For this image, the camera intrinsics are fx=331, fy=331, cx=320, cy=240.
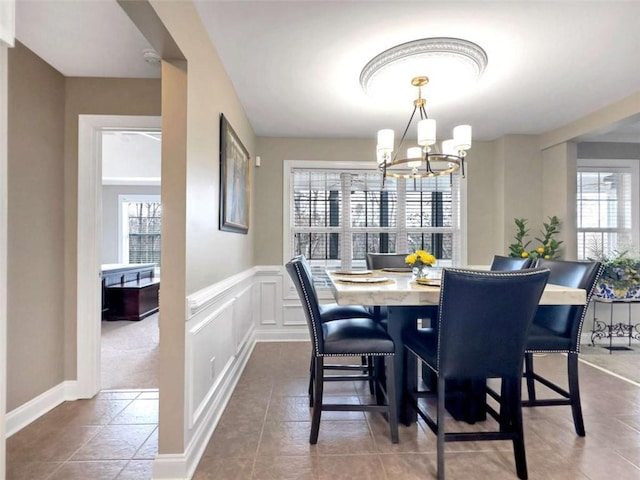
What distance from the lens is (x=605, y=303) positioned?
3.72m

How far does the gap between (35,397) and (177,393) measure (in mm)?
1306

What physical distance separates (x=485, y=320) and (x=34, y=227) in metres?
2.72

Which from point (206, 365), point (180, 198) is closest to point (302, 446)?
point (206, 365)

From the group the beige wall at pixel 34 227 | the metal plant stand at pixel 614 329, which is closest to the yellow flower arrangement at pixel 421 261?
the beige wall at pixel 34 227

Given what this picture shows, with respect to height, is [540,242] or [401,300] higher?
[540,242]

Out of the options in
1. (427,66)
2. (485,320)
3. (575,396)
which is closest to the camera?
(485,320)

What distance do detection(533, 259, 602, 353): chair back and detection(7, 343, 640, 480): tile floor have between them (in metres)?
0.56

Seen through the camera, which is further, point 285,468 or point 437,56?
point 437,56

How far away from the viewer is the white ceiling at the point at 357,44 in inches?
69.1

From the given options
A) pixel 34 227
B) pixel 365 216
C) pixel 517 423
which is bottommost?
pixel 517 423

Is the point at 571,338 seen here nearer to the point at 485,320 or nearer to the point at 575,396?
the point at 575,396

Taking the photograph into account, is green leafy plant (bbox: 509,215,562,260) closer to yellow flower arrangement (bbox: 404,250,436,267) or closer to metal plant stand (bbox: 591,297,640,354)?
metal plant stand (bbox: 591,297,640,354)

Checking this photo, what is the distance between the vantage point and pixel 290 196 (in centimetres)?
405

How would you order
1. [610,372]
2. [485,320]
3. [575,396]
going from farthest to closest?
[610,372] < [575,396] < [485,320]
